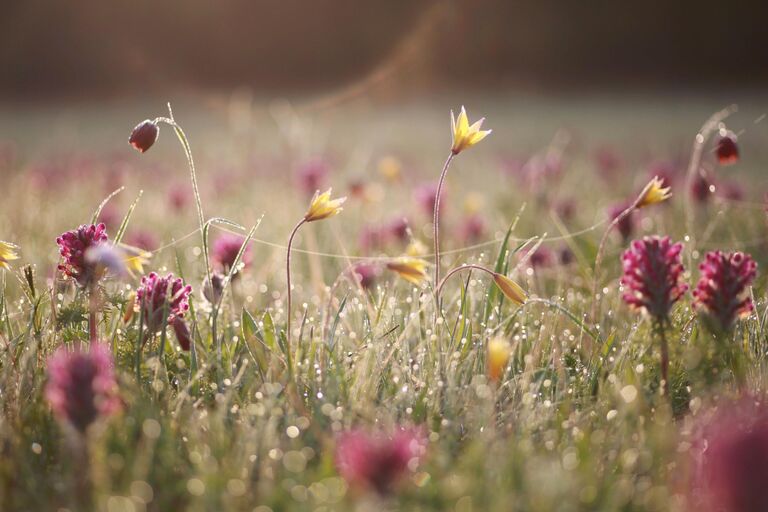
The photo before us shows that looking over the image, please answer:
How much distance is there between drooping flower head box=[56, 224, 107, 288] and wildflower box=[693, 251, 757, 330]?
4.41 ft

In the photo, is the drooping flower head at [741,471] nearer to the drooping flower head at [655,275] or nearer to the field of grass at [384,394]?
the field of grass at [384,394]

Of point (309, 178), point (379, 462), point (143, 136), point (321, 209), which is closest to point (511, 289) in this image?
point (321, 209)

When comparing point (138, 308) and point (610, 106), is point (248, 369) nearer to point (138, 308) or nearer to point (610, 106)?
point (138, 308)

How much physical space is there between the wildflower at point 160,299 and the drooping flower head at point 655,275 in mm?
992

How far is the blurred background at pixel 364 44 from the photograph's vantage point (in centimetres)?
2150

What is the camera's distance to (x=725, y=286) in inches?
63.9

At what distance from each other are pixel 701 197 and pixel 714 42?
67.6ft

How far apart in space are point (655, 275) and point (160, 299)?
1.09 m

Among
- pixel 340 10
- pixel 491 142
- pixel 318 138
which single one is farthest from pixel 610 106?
pixel 340 10

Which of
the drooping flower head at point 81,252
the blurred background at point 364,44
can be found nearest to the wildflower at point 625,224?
the drooping flower head at point 81,252

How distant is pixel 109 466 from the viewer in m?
1.34

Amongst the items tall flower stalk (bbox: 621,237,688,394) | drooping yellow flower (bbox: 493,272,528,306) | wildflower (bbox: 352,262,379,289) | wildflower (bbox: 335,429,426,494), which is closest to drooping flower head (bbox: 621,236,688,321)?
tall flower stalk (bbox: 621,237,688,394)

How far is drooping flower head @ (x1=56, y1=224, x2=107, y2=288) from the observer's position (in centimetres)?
173

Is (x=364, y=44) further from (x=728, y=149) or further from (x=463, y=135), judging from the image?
(x=463, y=135)
